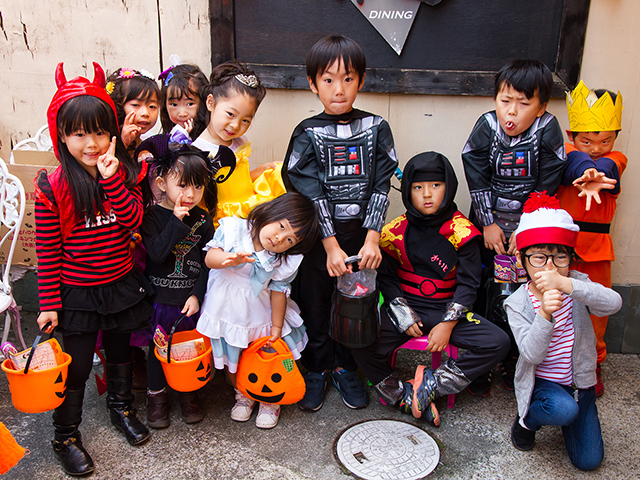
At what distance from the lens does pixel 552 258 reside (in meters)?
2.25

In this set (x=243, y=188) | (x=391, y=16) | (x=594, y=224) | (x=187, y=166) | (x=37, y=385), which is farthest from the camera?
(x=391, y=16)

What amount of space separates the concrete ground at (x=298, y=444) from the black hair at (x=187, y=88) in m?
1.64

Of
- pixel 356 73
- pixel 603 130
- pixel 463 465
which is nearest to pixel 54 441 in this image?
pixel 463 465

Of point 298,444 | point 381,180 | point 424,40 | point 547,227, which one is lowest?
point 298,444

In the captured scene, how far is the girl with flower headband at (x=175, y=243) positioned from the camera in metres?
2.35

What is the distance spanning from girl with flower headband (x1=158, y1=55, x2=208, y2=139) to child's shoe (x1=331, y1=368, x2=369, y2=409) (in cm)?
168

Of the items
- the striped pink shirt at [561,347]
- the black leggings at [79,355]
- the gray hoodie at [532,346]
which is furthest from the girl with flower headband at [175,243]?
the striped pink shirt at [561,347]

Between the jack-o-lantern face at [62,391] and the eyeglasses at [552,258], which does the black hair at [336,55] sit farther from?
the jack-o-lantern face at [62,391]

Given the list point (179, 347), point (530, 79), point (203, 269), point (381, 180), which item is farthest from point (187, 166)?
point (530, 79)

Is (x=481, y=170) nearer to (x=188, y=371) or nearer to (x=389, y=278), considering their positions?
(x=389, y=278)

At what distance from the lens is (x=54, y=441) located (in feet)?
7.56

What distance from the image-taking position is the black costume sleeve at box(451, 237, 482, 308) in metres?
2.65

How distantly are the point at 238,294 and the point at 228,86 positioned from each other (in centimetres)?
115

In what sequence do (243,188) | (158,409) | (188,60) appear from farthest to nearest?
(188,60) → (243,188) → (158,409)
